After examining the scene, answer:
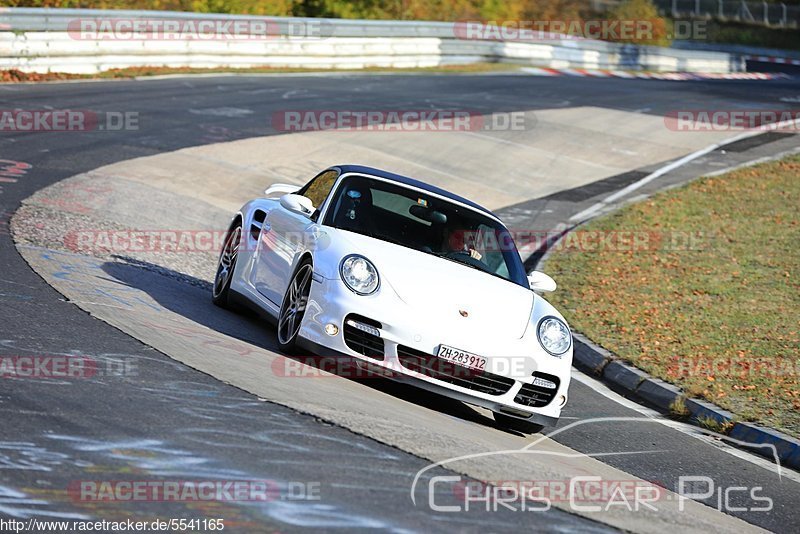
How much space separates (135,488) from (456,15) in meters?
45.3

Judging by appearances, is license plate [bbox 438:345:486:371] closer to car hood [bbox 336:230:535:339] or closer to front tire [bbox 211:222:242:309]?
car hood [bbox 336:230:535:339]

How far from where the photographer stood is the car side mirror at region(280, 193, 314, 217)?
29.5ft

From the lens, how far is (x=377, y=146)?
20.8 meters

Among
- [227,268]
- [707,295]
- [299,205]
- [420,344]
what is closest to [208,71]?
[707,295]

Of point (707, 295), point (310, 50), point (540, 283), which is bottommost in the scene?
point (707, 295)

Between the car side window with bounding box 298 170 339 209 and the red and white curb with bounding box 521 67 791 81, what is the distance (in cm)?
2581

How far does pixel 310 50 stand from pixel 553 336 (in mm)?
24364

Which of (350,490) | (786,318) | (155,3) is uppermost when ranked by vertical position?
(155,3)

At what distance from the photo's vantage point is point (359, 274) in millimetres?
7770

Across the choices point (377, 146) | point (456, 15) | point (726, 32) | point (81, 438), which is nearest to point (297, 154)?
point (377, 146)

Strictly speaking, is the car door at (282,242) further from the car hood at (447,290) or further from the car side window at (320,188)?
the car hood at (447,290)

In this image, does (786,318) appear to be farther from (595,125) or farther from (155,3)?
(155,3)

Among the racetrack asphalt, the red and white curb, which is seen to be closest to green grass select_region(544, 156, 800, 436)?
the racetrack asphalt

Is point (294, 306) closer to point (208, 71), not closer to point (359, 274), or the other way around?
point (359, 274)
